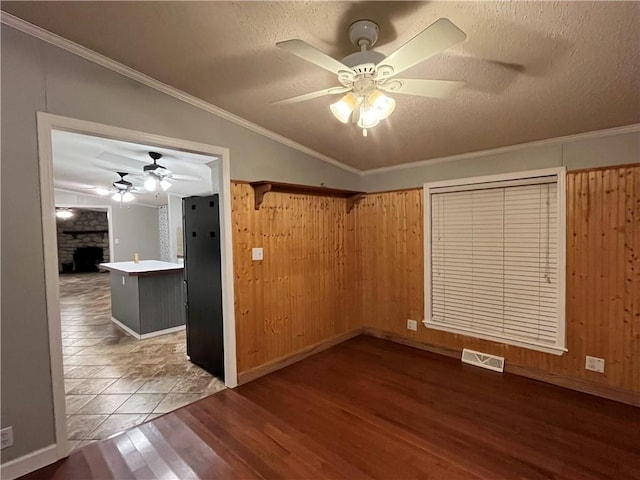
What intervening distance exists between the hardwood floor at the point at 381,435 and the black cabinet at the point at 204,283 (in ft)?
1.85

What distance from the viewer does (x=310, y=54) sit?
1435 mm

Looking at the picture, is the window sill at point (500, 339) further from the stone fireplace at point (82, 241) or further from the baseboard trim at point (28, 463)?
the stone fireplace at point (82, 241)

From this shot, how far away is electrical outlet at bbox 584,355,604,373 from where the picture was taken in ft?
9.11

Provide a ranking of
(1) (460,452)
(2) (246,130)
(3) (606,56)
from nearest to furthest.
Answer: (3) (606,56), (1) (460,452), (2) (246,130)

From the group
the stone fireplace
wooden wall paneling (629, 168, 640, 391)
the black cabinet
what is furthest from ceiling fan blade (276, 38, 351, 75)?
the stone fireplace

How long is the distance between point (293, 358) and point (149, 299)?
2.27 metres

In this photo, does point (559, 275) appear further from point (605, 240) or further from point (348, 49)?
point (348, 49)

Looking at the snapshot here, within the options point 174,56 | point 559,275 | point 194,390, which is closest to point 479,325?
point 559,275

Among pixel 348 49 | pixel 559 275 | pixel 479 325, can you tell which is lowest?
pixel 479 325

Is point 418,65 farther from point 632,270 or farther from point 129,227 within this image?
point 129,227

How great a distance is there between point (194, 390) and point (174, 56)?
2.79 m

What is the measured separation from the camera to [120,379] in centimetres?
323

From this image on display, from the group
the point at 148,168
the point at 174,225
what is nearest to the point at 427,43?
the point at 148,168

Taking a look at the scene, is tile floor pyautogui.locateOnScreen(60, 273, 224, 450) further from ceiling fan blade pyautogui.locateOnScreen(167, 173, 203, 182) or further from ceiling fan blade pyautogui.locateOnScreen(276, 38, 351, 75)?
ceiling fan blade pyautogui.locateOnScreen(276, 38, 351, 75)
